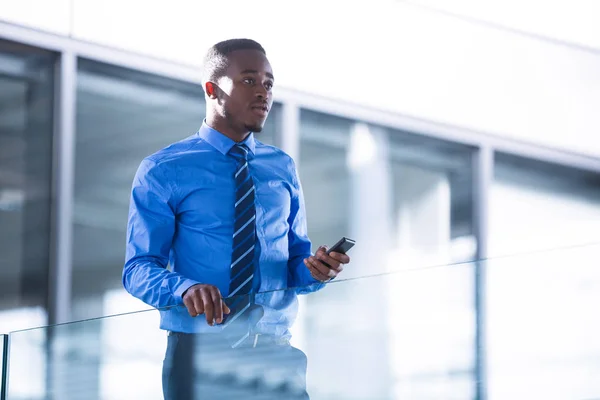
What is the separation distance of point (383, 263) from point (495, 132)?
1179 mm

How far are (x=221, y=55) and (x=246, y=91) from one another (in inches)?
6.0

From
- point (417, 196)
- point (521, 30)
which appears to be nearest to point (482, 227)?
point (417, 196)

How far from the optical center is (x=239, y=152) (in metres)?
2.76

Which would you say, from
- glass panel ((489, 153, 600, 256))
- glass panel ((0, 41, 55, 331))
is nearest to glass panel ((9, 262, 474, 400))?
glass panel ((0, 41, 55, 331))

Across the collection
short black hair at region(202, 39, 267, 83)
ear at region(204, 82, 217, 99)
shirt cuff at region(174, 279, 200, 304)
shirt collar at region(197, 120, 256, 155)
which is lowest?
shirt cuff at region(174, 279, 200, 304)

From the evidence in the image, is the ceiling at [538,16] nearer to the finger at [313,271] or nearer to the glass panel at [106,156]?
the glass panel at [106,156]

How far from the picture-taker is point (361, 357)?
2344 mm

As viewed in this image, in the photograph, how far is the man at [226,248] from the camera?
7.45ft

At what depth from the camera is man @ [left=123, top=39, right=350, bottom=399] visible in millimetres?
2270

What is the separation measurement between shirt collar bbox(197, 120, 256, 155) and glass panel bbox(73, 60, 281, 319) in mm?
2262

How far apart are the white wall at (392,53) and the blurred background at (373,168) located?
0.4 inches

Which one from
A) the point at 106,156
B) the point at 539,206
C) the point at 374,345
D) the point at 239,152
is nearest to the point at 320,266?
the point at 374,345

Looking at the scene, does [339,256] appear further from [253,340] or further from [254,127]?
[254,127]

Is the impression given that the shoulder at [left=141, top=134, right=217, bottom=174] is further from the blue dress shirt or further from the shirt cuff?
the shirt cuff
